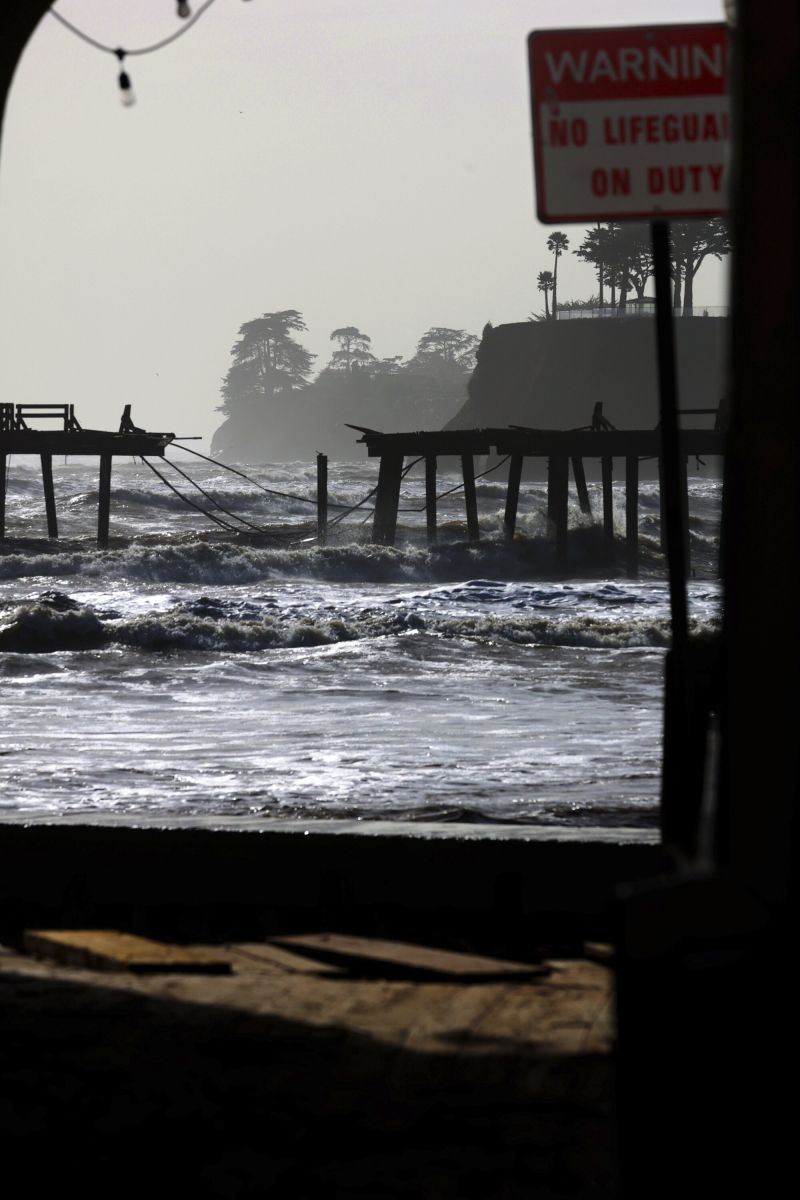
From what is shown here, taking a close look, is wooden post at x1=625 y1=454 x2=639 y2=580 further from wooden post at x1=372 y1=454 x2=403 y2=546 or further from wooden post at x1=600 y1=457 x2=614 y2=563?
wooden post at x1=372 y1=454 x2=403 y2=546

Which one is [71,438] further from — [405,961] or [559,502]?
[405,961]

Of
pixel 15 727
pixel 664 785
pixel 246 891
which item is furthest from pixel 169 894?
pixel 15 727

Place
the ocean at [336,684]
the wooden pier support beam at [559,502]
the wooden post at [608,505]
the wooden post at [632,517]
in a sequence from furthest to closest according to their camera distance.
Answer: the wooden post at [608,505] < the wooden pier support beam at [559,502] < the wooden post at [632,517] < the ocean at [336,684]

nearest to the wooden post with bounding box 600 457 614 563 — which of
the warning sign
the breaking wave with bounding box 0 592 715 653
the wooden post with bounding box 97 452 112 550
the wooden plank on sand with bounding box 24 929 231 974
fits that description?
the wooden post with bounding box 97 452 112 550

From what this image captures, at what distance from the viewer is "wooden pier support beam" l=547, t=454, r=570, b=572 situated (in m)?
35.9

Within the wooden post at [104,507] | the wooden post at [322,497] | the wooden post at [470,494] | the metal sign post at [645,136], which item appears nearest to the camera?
the metal sign post at [645,136]

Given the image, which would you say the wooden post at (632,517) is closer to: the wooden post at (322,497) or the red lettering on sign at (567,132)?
the wooden post at (322,497)

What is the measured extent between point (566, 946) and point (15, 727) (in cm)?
960

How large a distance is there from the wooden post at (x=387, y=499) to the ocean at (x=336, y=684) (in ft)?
1.53

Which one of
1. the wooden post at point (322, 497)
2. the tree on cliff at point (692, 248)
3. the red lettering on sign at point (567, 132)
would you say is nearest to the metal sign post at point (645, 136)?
the red lettering on sign at point (567, 132)

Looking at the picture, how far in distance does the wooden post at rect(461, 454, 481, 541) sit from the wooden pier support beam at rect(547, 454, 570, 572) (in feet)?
5.88

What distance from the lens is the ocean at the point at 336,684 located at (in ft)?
32.5

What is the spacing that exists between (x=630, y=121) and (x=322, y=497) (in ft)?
113

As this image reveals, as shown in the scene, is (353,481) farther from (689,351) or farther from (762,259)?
(762,259)
